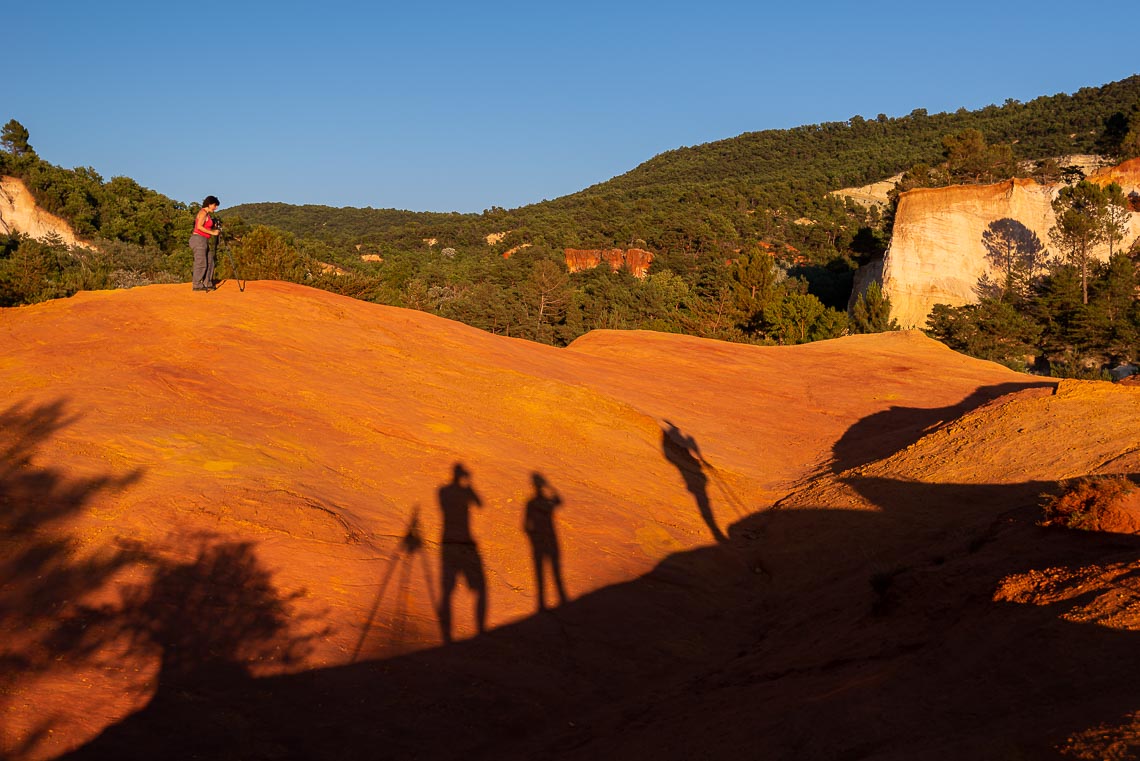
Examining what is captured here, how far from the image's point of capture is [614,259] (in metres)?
74.2

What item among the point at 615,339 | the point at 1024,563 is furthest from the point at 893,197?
the point at 1024,563

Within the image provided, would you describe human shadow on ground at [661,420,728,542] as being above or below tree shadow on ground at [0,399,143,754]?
below

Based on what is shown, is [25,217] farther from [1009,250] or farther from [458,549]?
[1009,250]

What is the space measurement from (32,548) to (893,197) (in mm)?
63976

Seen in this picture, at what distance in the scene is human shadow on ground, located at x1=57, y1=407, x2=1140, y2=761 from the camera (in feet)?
16.5

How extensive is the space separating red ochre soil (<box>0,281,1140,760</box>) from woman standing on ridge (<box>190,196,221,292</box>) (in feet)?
1.32

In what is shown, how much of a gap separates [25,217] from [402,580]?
183 ft

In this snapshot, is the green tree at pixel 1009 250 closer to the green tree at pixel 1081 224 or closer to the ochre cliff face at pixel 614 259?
the green tree at pixel 1081 224

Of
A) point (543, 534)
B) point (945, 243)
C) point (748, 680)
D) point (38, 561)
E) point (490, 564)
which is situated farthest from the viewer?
point (945, 243)

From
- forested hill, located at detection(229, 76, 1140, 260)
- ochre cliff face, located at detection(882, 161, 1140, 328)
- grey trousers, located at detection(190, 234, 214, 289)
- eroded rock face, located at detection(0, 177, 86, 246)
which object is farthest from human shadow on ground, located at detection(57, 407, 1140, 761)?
forested hill, located at detection(229, 76, 1140, 260)

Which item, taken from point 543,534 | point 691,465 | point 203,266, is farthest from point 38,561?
point 691,465

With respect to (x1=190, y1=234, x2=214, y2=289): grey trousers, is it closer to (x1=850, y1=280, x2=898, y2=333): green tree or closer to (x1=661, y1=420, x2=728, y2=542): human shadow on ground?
(x1=661, y1=420, x2=728, y2=542): human shadow on ground

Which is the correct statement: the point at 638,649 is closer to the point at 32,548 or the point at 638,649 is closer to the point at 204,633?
the point at 204,633

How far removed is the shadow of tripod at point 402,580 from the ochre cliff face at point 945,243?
38796mm
